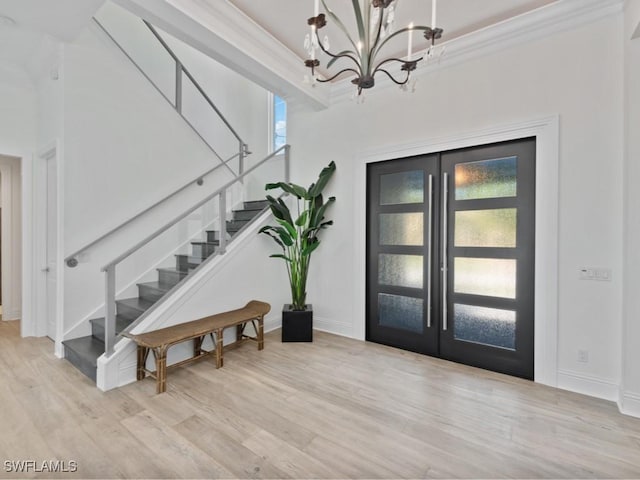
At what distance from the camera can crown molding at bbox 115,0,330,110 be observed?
2.49 metres

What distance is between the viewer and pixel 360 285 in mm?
3936

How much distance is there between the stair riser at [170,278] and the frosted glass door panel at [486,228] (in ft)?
10.1

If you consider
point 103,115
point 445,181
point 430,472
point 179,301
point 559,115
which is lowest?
point 430,472

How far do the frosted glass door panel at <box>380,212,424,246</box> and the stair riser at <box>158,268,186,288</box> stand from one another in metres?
2.44

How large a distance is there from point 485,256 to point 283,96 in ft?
10.7

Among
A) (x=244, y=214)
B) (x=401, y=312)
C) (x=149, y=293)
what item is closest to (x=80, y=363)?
(x=149, y=293)

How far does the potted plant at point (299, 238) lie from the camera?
12.6ft

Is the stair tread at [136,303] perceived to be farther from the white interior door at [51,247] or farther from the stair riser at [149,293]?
the white interior door at [51,247]

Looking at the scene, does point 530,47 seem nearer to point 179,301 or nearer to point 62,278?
point 179,301

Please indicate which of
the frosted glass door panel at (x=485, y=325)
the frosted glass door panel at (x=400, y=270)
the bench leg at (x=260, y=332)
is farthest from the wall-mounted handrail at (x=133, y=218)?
the frosted glass door panel at (x=485, y=325)

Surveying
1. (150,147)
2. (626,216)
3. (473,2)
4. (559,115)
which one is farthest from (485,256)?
(150,147)

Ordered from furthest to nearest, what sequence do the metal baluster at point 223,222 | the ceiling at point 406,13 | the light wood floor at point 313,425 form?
the metal baluster at point 223,222
the ceiling at point 406,13
the light wood floor at point 313,425

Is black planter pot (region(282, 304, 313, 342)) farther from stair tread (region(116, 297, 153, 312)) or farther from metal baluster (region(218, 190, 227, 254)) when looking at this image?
stair tread (region(116, 297, 153, 312))

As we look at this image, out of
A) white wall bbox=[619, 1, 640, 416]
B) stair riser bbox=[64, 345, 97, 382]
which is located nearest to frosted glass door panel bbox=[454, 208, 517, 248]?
white wall bbox=[619, 1, 640, 416]
